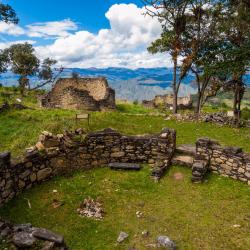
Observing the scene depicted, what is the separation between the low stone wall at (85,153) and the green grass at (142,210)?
528 mm

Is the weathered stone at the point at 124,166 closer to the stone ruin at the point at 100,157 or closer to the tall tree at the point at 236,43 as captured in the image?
the stone ruin at the point at 100,157

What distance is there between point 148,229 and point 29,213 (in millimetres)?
4472

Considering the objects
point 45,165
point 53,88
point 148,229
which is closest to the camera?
point 148,229

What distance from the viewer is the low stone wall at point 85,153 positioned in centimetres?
1398

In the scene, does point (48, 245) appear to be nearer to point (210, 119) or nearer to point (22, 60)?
point (210, 119)

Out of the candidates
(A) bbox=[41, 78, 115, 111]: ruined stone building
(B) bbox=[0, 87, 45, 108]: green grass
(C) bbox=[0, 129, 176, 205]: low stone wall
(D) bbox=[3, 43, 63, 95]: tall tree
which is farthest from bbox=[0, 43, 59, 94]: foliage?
(C) bbox=[0, 129, 176, 205]: low stone wall

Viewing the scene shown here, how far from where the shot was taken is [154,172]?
598 inches

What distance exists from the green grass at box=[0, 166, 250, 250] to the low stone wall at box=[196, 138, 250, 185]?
452 mm

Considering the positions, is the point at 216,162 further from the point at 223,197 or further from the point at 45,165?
the point at 45,165

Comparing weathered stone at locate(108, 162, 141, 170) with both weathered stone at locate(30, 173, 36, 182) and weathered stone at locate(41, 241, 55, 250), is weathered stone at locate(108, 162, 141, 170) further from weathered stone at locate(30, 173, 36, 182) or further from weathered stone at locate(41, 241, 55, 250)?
weathered stone at locate(41, 241, 55, 250)

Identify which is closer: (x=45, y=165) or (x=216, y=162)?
(x=45, y=165)

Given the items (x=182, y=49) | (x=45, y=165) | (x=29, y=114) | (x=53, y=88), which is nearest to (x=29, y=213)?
(x=45, y=165)

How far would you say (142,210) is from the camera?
1261 centimetres

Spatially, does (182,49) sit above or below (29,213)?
above
